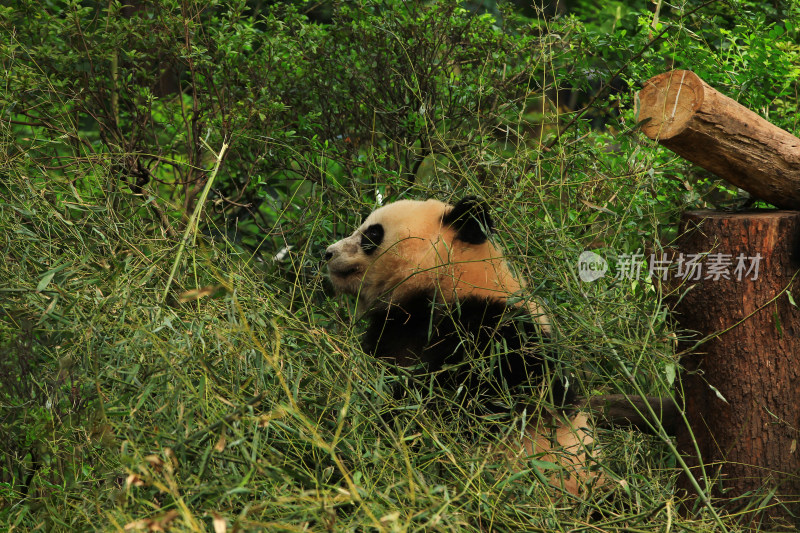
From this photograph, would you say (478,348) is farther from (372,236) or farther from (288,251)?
(288,251)

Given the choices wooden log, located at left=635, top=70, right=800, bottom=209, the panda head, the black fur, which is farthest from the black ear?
wooden log, located at left=635, top=70, right=800, bottom=209

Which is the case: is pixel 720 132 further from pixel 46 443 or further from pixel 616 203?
pixel 46 443

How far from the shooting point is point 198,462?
221 cm

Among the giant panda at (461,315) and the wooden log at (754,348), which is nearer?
Result: the giant panda at (461,315)

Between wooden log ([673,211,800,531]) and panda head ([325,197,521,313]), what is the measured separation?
2.48 feet

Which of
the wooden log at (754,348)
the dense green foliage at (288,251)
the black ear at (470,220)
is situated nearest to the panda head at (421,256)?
the black ear at (470,220)

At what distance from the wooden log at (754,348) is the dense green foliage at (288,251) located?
0.24 m

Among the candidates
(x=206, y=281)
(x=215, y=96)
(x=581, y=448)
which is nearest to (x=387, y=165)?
(x=215, y=96)

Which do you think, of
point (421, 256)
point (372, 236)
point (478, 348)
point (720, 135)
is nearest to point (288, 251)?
point (372, 236)

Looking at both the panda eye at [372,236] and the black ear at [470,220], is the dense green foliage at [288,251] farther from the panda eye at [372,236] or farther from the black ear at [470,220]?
the panda eye at [372,236]

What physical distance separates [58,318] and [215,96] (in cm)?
203

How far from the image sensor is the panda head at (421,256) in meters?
3.10

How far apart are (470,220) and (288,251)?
2.88 ft

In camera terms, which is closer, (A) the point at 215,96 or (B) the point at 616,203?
(B) the point at 616,203
